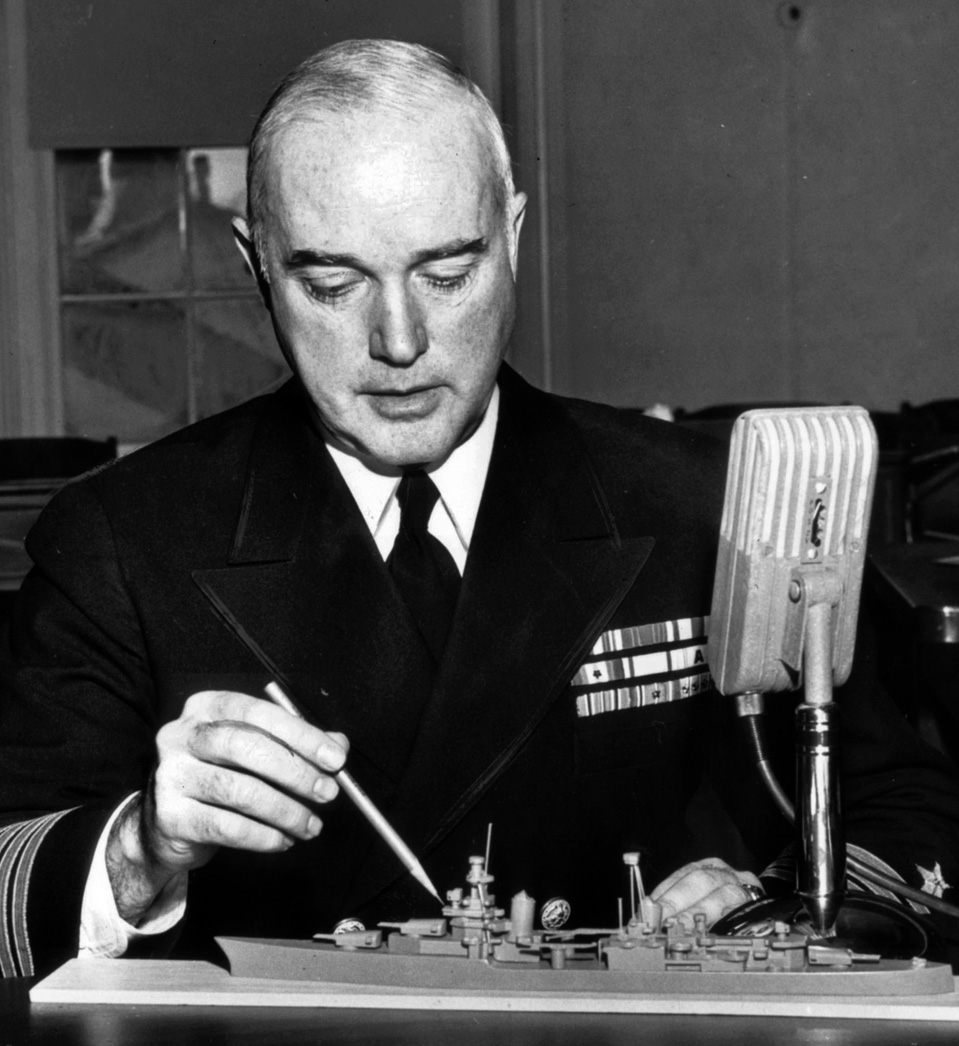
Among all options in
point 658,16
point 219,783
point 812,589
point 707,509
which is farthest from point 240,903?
point 658,16

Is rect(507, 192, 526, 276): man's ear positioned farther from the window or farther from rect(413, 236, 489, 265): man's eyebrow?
the window

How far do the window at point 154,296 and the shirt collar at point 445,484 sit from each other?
13.2ft

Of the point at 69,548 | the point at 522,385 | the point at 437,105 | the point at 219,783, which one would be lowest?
the point at 219,783

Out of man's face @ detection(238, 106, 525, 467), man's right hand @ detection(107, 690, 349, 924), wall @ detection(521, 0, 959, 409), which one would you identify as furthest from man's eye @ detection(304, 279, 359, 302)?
wall @ detection(521, 0, 959, 409)

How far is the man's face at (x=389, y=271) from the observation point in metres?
1.43

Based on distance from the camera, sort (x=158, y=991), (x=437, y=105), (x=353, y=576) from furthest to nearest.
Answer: (x=353, y=576) < (x=437, y=105) < (x=158, y=991)

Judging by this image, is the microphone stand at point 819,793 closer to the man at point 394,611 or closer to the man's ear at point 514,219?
the man at point 394,611

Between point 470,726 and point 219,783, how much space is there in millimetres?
447

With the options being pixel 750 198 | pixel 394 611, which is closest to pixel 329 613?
pixel 394 611

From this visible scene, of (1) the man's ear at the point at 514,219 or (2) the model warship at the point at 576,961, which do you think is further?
(1) the man's ear at the point at 514,219

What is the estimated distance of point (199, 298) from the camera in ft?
18.8

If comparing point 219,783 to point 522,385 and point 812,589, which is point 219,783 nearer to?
point 812,589

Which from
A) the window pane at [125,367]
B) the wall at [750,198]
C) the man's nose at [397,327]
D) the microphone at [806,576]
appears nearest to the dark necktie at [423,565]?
the man's nose at [397,327]

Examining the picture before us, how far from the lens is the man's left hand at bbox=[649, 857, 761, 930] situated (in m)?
1.29
